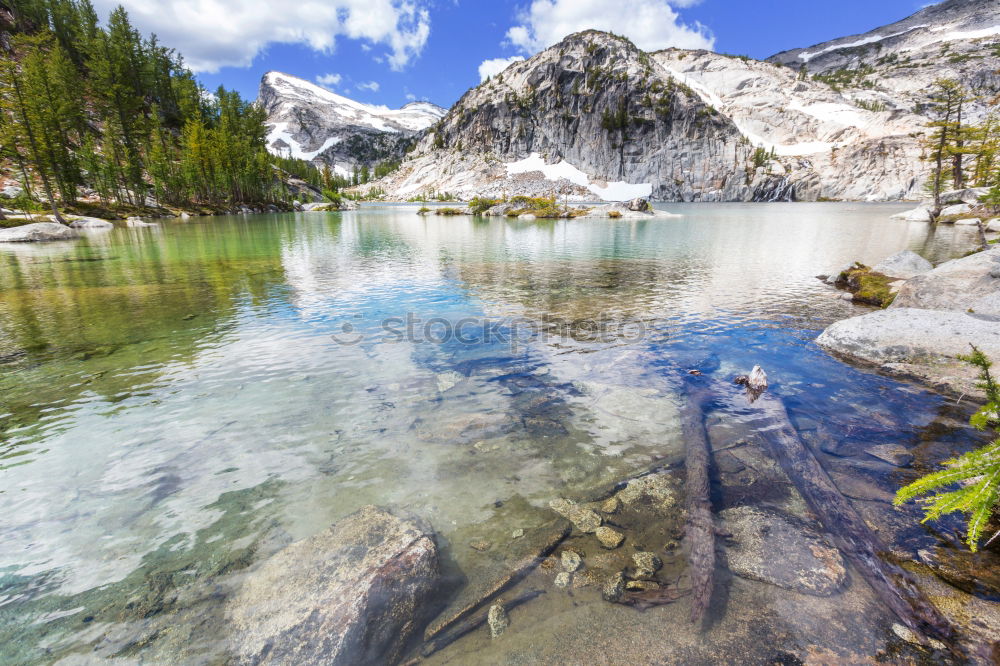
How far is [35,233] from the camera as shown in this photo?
4269 centimetres

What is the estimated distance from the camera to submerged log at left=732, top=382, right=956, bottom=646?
4.15 metres

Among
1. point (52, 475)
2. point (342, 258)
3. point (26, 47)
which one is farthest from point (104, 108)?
point (52, 475)

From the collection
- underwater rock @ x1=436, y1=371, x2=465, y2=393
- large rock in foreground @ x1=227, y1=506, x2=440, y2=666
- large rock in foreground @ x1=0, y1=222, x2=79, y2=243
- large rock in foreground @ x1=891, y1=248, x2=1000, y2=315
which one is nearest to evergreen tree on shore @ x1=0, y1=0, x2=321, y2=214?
large rock in foreground @ x1=0, y1=222, x2=79, y2=243

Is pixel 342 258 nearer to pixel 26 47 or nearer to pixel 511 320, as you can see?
pixel 511 320

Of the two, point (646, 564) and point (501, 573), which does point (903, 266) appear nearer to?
point (646, 564)

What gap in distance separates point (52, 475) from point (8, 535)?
154cm

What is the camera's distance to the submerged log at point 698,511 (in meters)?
4.68

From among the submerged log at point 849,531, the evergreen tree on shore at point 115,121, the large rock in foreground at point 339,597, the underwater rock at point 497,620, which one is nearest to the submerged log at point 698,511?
the submerged log at point 849,531

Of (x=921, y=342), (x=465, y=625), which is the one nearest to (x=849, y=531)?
(x=465, y=625)

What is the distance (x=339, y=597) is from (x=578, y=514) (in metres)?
3.37

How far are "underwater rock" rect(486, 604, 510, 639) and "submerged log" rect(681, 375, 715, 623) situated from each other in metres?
2.05

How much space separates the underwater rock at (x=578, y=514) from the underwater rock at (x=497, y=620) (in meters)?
1.68

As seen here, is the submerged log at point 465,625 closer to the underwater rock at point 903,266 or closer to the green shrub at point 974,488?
the green shrub at point 974,488

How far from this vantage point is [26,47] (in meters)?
106
